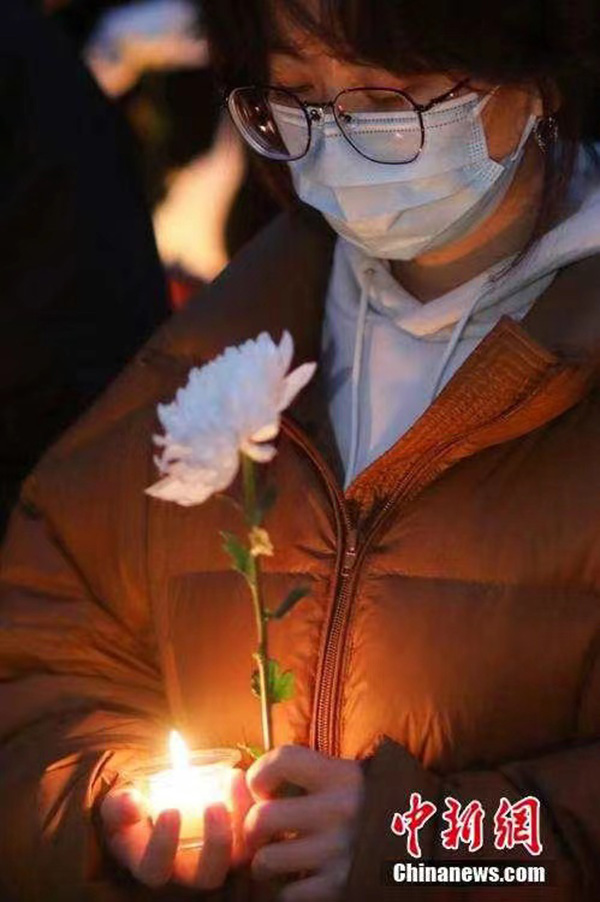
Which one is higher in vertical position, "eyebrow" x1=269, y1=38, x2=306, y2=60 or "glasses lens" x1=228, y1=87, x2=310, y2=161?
"eyebrow" x1=269, y1=38, x2=306, y2=60

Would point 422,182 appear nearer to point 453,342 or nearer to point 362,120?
point 362,120

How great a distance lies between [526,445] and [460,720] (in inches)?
14.6

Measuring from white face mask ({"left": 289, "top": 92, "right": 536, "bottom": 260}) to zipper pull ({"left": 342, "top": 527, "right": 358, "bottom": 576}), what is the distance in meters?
0.41

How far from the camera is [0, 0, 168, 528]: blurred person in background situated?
12.3 ft

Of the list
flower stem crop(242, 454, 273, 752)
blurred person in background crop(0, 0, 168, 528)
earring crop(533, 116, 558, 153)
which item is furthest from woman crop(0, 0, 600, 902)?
blurred person in background crop(0, 0, 168, 528)

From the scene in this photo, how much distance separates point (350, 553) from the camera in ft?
8.66

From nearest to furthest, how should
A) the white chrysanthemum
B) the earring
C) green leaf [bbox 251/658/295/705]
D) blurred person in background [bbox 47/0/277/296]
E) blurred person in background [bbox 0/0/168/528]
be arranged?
1. the white chrysanthemum
2. green leaf [bbox 251/658/295/705]
3. the earring
4. blurred person in background [bbox 0/0/168/528]
5. blurred person in background [bbox 47/0/277/296]

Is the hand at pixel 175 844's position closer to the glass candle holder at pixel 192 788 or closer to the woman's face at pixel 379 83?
the glass candle holder at pixel 192 788

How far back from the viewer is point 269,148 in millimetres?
→ 2828

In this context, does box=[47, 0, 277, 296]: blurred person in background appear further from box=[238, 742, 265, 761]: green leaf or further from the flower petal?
the flower petal

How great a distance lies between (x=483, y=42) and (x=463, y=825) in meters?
0.99

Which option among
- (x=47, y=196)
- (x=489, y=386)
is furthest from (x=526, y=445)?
(x=47, y=196)

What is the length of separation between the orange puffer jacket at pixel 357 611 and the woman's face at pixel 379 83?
228mm

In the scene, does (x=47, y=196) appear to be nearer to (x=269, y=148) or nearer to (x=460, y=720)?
(x=269, y=148)
